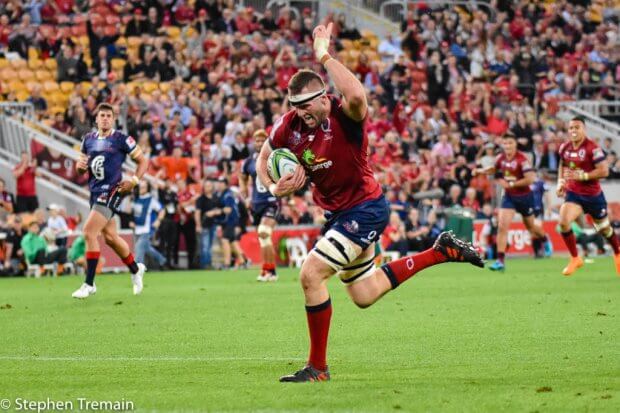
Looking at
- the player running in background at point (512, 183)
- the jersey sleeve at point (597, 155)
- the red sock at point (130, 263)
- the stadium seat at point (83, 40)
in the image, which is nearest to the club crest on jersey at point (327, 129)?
the red sock at point (130, 263)

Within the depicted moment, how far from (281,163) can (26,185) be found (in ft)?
61.5

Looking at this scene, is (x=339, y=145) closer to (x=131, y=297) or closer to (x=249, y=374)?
(x=249, y=374)

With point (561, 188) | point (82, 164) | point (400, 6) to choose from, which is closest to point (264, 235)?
point (561, 188)

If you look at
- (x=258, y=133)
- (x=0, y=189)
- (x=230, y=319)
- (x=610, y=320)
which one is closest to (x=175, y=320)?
(x=230, y=319)

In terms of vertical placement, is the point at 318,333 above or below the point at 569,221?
above

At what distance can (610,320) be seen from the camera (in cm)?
1300

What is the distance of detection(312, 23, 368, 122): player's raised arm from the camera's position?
8953mm

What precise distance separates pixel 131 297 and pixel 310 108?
9.60m

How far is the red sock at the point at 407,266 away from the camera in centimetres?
1005

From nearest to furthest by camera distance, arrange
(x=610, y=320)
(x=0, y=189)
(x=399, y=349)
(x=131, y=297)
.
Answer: (x=399, y=349) < (x=610, y=320) < (x=131, y=297) < (x=0, y=189)

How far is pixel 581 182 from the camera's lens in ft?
68.9

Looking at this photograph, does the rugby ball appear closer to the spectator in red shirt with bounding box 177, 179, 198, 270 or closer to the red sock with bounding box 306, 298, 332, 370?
the red sock with bounding box 306, 298, 332, 370

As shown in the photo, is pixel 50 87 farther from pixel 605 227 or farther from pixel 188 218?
pixel 605 227

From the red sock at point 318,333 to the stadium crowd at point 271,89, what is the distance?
1775 cm
